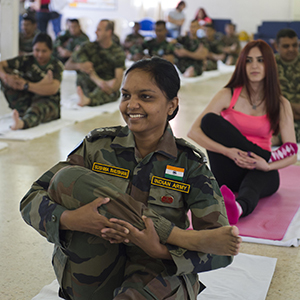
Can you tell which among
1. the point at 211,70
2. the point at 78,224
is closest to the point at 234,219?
the point at 78,224

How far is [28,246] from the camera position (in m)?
1.95

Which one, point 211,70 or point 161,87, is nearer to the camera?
point 161,87

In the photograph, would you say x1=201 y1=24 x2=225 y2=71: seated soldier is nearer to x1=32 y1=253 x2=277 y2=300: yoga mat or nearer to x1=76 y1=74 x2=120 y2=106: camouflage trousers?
x1=76 y1=74 x2=120 y2=106: camouflage trousers

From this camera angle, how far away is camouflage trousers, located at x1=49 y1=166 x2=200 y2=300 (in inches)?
46.6

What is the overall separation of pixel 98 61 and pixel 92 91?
33 centimetres

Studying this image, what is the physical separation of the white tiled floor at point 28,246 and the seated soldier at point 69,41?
4.16 metres

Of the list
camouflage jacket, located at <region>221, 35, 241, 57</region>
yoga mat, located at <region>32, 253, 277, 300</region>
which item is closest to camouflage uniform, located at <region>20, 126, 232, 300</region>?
yoga mat, located at <region>32, 253, 277, 300</region>

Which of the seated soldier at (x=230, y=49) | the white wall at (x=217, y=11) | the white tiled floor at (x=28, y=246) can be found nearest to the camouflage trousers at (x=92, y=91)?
the white tiled floor at (x=28, y=246)

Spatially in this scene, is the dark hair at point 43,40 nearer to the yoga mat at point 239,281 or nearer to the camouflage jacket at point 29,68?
the camouflage jacket at point 29,68

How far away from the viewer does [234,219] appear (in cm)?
211

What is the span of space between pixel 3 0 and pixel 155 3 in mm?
11633

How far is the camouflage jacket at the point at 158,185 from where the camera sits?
1.21m

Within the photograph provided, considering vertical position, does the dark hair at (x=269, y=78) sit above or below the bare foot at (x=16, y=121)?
above

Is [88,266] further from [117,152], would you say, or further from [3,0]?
[3,0]
